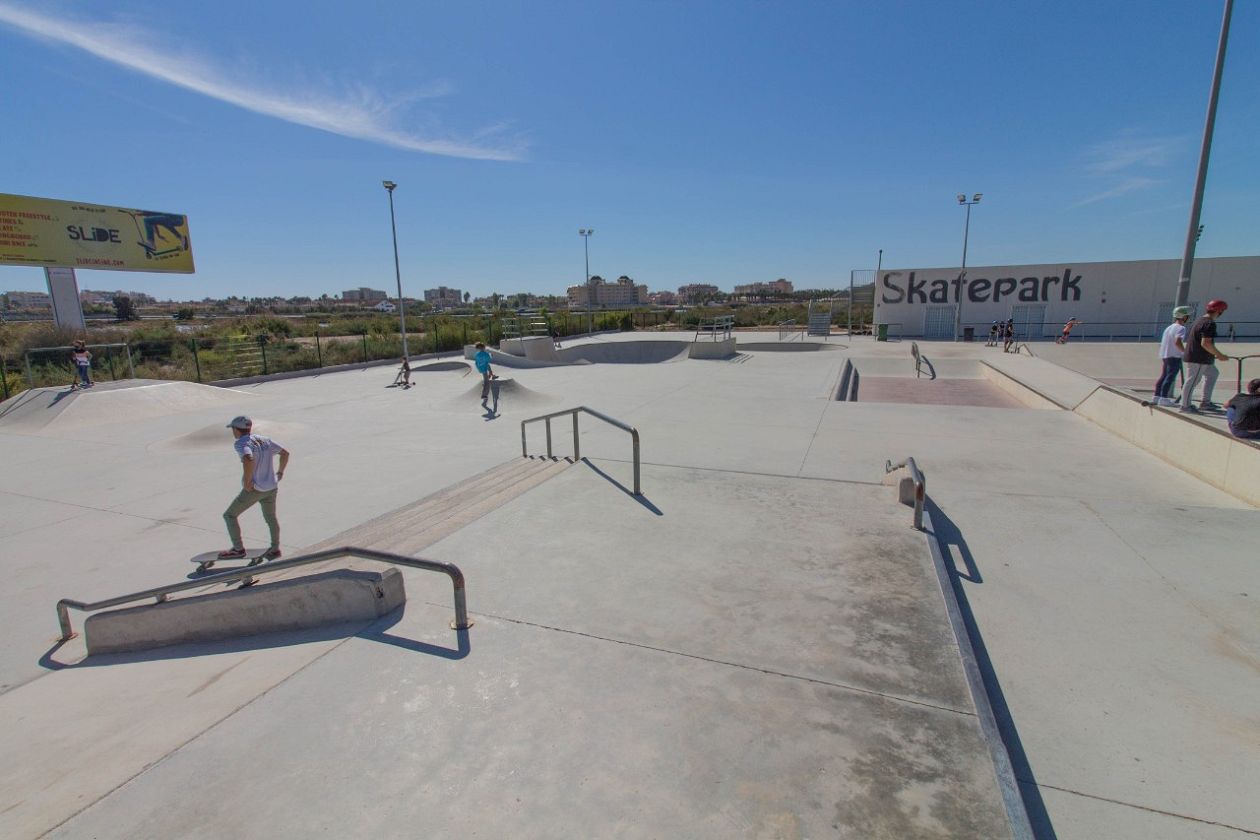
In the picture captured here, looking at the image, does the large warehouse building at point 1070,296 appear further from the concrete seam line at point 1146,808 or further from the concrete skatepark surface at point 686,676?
the concrete seam line at point 1146,808

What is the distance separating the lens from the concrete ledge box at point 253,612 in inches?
150

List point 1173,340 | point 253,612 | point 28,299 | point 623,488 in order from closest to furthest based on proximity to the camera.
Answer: point 253,612, point 623,488, point 1173,340, point 28,299

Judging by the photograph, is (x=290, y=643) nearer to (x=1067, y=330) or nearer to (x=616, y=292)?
(x=1067, y=330)

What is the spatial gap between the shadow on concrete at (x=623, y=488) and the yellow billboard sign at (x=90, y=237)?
82.1ft

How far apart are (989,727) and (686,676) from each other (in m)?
1.42

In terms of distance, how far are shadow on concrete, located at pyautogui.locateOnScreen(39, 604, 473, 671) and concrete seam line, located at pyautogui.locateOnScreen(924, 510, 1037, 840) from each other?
2.66 metres

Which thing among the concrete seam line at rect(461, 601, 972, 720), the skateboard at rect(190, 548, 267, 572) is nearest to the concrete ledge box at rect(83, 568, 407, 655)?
the concrete seam line at rect(461, 601, 972, 720)

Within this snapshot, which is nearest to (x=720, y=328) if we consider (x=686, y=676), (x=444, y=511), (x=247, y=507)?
(x=444, y=511)

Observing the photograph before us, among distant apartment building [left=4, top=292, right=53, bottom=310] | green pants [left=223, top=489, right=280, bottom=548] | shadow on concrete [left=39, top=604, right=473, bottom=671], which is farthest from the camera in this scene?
distant apartment building [left=4, top=292, right=53, bottom=310]

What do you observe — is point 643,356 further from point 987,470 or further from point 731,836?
point 731,836

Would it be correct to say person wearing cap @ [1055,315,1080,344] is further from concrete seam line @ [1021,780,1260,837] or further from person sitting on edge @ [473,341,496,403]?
concrete seam line @ [1021,780,1260,837]

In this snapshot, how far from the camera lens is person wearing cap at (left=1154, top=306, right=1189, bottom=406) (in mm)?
Result: 7691

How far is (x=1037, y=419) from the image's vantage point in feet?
35.7

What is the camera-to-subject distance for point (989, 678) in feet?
11.0
